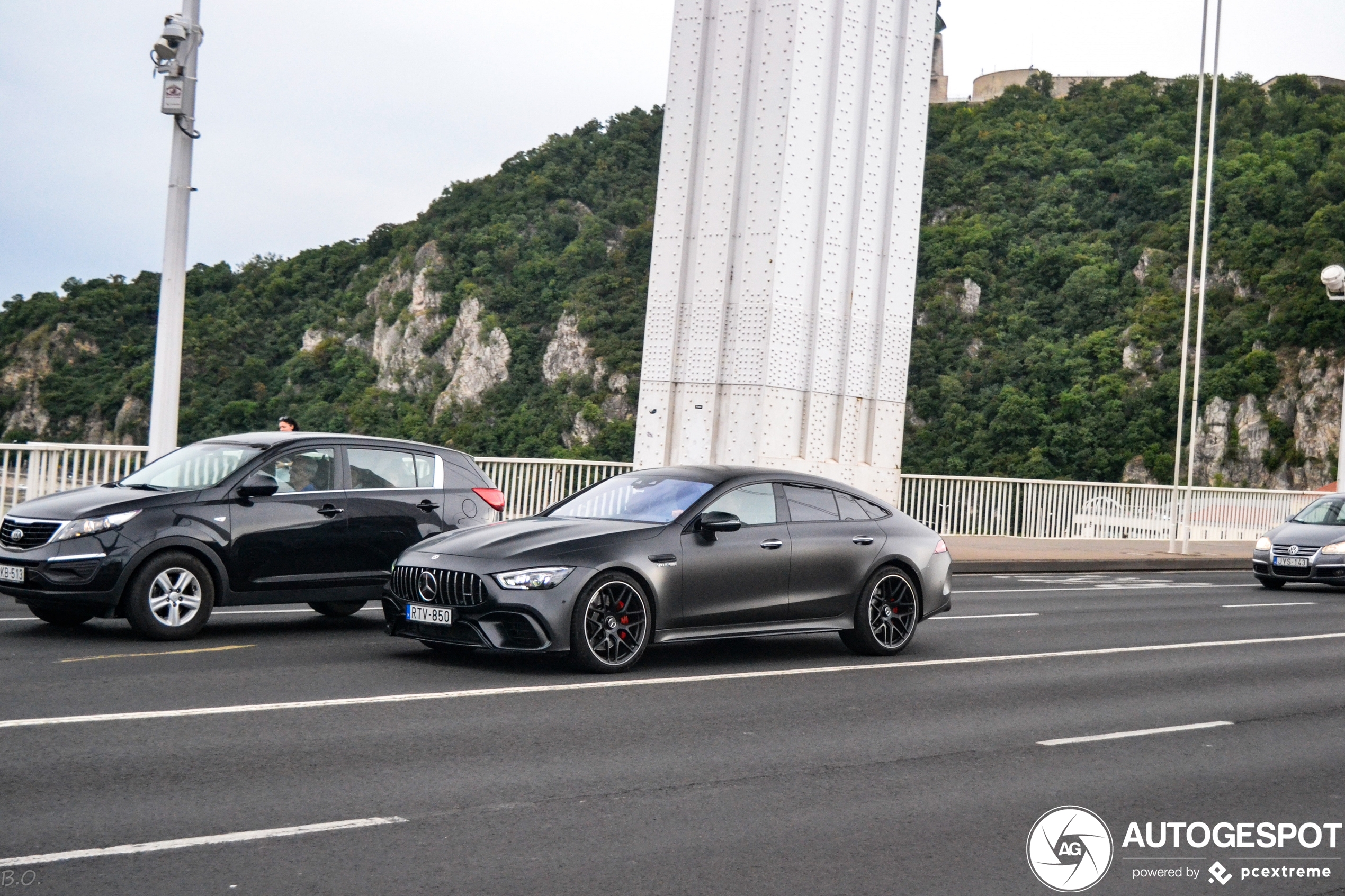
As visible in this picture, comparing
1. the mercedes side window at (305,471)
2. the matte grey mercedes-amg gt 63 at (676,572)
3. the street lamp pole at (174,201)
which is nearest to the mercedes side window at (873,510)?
the matte grey mercedes-amg gt 63 at (676,572)

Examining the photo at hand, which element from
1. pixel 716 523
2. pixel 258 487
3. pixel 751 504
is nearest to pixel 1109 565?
pixel 751 504

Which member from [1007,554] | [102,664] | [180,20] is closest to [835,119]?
[1007,554]

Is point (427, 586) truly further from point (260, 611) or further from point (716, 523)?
point (260, 611)

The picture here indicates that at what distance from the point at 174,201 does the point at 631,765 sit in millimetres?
11111

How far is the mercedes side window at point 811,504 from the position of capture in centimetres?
1092

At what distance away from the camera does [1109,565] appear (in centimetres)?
2555

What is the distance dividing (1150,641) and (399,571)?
7.59 metres

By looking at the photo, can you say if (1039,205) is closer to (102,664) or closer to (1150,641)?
(1150,641)

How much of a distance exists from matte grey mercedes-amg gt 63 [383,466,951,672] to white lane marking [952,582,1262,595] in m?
7.45

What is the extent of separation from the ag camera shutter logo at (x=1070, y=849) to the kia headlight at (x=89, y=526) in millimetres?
6996

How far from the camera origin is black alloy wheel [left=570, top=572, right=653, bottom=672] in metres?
9.38

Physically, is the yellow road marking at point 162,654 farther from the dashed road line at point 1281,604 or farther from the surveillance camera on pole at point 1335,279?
the surveillance camera on pole at point 1335,279

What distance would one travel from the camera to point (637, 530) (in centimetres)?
983

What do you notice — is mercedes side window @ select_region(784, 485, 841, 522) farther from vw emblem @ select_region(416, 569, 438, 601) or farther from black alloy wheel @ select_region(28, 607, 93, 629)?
black alloy wheel @ select_region(28, 607, 93, 629)
